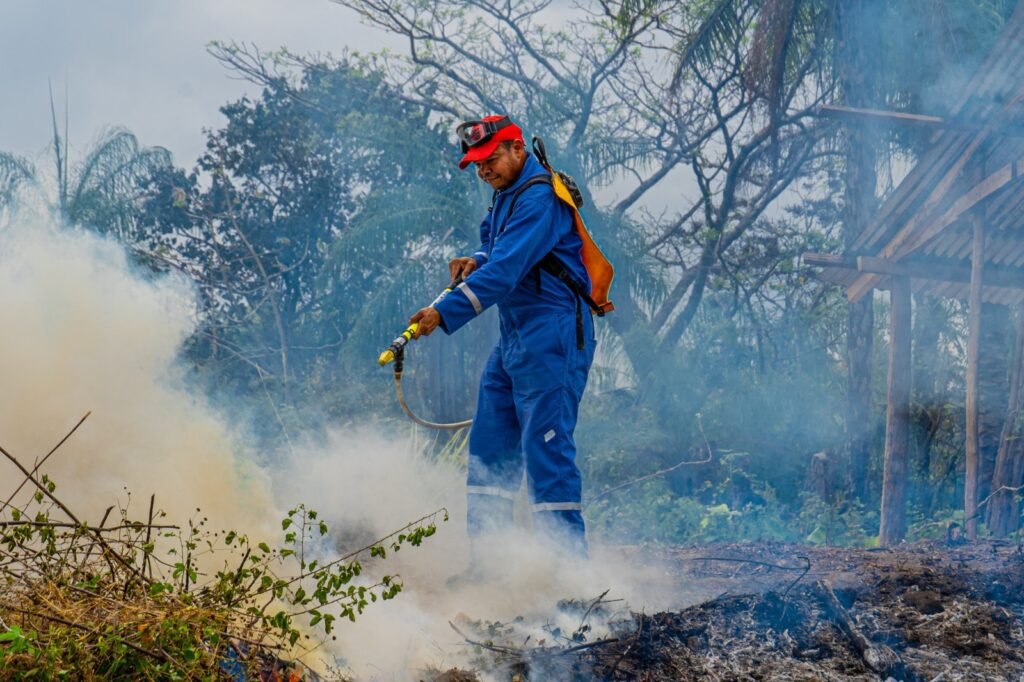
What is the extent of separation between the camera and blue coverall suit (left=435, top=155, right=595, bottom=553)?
510 centimetres

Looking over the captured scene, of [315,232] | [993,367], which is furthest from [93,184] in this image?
A: [993,367]

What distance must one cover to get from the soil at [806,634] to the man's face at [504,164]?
6.62 feet

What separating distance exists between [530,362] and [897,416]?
5599 millimetres

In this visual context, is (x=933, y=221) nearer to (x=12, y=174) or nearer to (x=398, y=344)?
(x=398, y=344)

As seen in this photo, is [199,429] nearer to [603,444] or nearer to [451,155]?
[603,444]

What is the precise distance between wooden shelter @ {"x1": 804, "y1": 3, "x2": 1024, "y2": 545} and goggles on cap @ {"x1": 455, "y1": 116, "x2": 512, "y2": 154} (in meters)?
4.25

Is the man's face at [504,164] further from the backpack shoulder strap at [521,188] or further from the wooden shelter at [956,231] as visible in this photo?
the wooden shelter at [956,231]

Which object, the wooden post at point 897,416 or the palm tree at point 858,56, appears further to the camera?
the palm tree at point 858,56

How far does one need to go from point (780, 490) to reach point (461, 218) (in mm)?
6587

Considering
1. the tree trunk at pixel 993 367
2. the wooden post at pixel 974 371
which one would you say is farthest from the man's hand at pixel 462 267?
the tree trunk at pixel 993 367

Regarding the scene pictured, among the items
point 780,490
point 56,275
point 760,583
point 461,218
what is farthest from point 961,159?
point 461,218

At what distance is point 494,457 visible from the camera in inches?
218

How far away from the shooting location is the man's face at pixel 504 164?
17.5ft

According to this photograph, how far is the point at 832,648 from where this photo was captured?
15.0 feet
